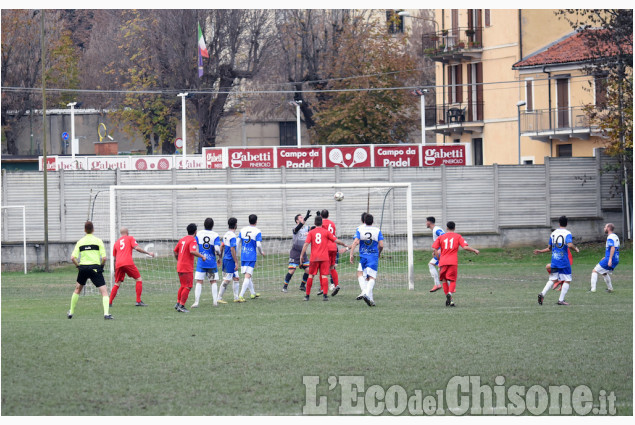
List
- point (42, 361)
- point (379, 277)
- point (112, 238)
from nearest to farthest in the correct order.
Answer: point (42, 361), point (112, 238), point (379, 277)

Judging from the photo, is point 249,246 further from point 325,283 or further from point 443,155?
point 443,155

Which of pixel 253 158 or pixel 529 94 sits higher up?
pixel 529 94

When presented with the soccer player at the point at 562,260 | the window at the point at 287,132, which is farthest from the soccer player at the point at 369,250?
the window at the point at 287,132

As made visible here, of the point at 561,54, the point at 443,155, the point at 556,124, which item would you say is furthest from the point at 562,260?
the point at 561,54

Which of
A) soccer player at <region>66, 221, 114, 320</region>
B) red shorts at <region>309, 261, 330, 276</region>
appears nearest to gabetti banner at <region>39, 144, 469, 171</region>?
red shorts at <region>309, 261, 330, 276</region>

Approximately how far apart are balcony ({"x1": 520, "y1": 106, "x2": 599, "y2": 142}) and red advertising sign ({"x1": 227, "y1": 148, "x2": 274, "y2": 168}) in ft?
44.7

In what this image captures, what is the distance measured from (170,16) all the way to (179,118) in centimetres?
735

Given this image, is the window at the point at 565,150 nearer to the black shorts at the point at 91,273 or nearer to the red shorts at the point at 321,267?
the red shorts at the point at 321,267

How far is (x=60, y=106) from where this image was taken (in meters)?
59.1

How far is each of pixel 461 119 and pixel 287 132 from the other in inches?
764

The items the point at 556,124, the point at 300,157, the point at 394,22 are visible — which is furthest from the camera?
the point at 394,22

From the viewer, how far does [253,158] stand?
37125 millimetres

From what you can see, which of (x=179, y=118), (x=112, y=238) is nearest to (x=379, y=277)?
(x=112, y=238)

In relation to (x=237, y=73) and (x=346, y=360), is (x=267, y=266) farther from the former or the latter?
(x=237, y=73)
